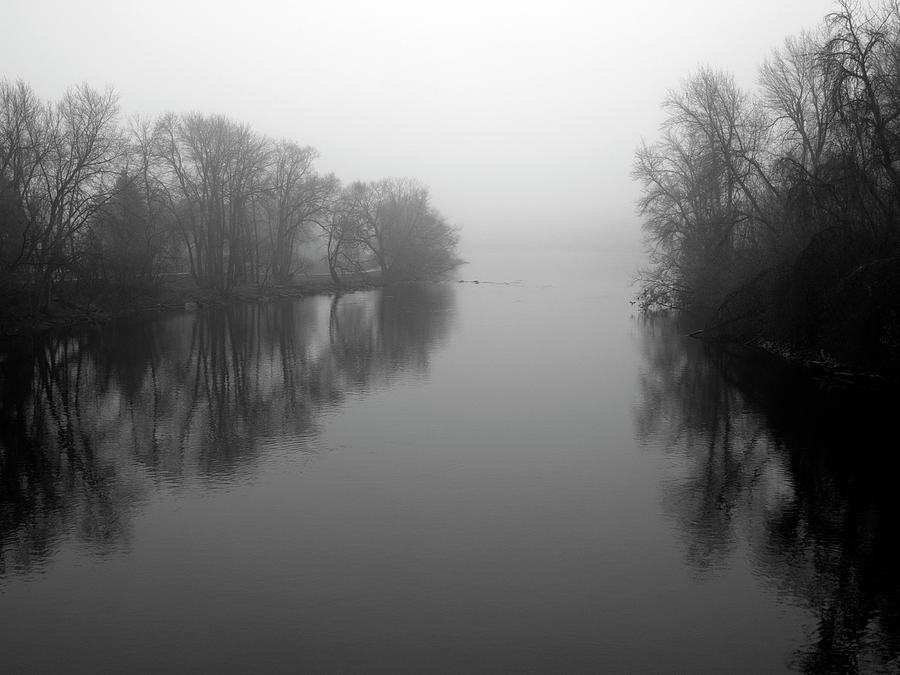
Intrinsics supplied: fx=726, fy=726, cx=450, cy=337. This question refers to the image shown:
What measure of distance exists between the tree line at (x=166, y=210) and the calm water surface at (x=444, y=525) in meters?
16.4

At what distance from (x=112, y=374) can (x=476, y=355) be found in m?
11.6

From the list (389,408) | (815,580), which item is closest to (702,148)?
(389,408)

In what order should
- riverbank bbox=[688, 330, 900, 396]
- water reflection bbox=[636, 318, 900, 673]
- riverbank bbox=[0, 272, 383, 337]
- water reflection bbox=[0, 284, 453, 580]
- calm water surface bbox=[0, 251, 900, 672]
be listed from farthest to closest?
1. riverbank bbox=[0, 272, 383, 337]
2. riverbank bbox=[688, 330, 900, 396]
3. water reflection bbox=[0, 284, 453, 580]
4. water reflection bbox=[636, 318, 900, 673]
5. calm water surface bbox=[0, 251, 900, 672]

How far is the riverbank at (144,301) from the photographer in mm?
31750

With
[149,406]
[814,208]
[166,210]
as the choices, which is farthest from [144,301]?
[814,208]

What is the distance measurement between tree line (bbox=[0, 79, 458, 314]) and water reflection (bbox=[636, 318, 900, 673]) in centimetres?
2762

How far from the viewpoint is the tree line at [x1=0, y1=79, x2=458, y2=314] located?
1326 inches

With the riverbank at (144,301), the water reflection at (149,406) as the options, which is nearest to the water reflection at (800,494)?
the water reflection at (149,406)

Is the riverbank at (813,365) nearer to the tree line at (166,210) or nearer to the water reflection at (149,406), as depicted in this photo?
the water reflection at (149,406)

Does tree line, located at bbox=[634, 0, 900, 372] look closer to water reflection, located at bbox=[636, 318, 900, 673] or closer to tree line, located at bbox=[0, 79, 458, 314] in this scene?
water reflection, located at bbox=[636, 318, 900, 673]

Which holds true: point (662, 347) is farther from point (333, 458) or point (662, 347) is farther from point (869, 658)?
point (869, 658)

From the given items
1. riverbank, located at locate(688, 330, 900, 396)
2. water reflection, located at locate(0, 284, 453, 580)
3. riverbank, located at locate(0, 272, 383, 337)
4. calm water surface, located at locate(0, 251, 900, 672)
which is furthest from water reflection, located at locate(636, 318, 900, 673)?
riverbank, located at locate(0, 272, 383, 337)

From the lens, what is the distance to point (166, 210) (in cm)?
5278

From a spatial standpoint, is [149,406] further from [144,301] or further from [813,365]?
[144,301]
